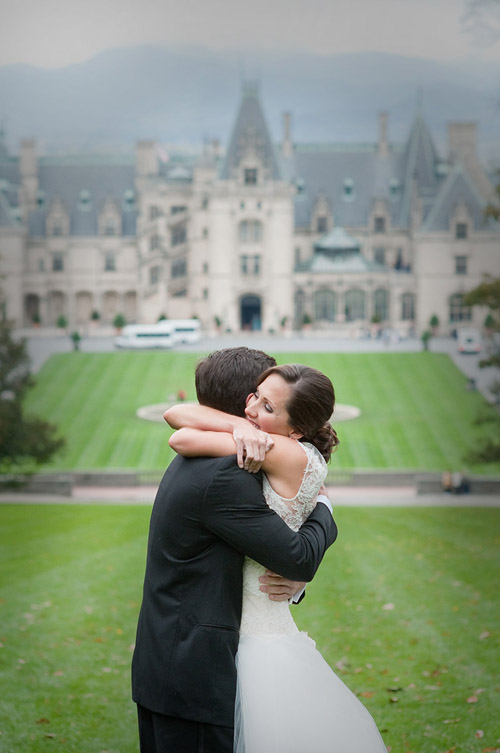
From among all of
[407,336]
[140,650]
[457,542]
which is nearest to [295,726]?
[140,650]

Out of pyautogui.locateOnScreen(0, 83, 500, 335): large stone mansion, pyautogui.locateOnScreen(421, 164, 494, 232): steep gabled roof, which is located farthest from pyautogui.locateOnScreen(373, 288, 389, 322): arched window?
pyautogui.locateOnScreen(421, 164, 494, 232): steep gabled roof

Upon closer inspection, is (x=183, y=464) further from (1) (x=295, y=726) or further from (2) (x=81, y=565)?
(2) (x=81, y=565)

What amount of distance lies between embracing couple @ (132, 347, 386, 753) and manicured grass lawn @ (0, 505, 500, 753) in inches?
82.7

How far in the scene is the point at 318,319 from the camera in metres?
10.1

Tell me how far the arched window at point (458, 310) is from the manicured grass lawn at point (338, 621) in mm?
2231

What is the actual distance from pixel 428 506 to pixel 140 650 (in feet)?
25.9

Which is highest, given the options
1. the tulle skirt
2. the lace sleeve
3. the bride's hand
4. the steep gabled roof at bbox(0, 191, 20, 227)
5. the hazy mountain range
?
the hazy mountain range

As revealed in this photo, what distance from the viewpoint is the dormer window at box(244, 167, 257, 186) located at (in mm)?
10039

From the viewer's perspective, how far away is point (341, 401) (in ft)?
34.4

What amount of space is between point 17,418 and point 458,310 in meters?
5.17

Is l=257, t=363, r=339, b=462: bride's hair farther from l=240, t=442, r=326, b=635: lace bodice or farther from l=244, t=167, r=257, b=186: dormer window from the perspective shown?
l=244, t=167, r=257, b=186: dormer window

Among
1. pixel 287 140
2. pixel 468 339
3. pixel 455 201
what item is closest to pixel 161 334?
pixel 287 140

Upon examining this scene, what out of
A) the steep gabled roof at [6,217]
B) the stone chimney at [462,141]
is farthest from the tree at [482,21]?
the steep gabled roof at [6,217]

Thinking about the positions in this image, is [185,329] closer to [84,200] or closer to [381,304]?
[84,200]
